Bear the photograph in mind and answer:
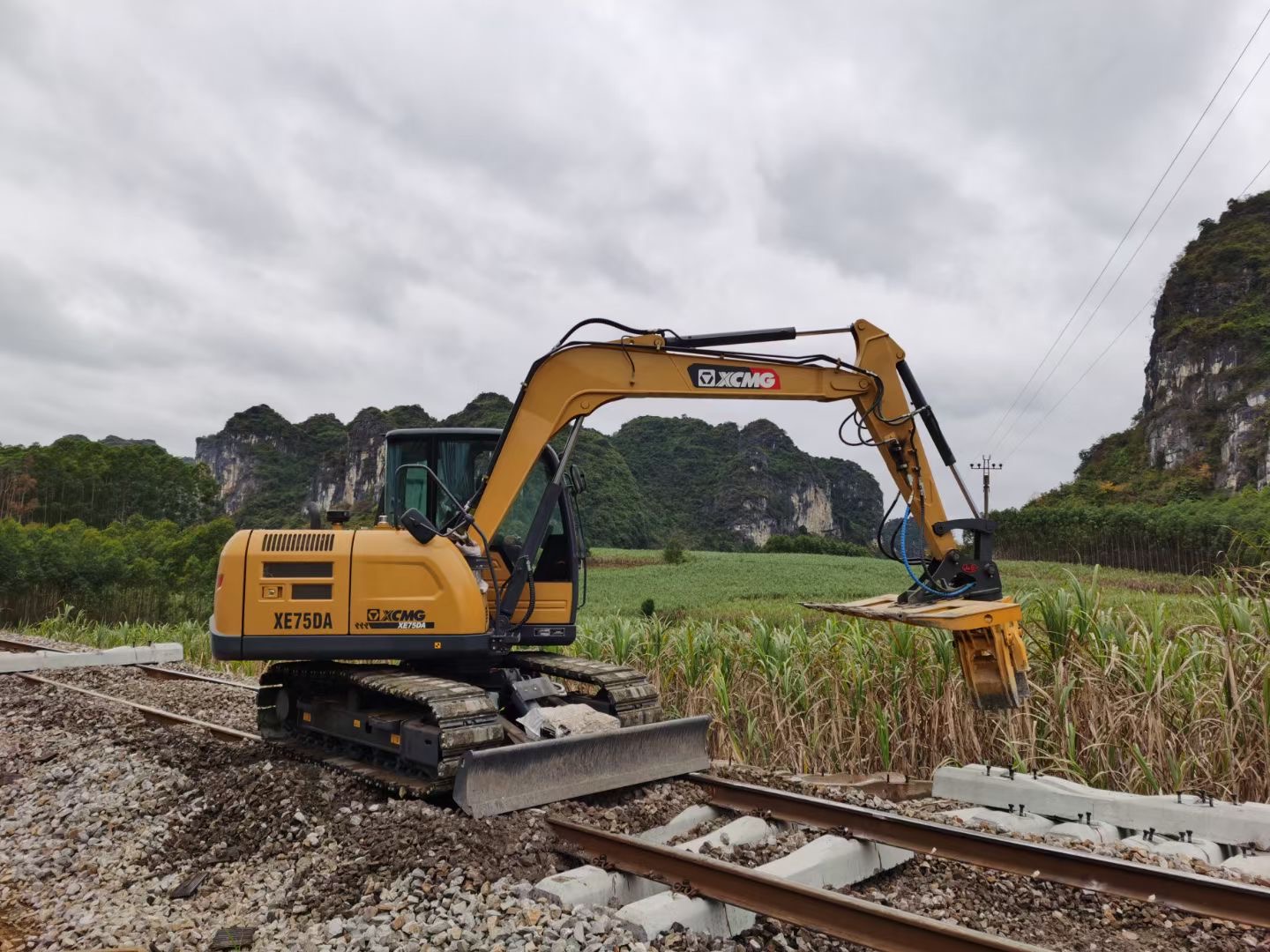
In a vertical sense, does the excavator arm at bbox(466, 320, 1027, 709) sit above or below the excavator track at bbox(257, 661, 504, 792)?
above

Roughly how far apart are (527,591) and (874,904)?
3.76m

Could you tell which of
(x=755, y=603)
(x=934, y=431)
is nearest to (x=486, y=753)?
(x=934, y=431)

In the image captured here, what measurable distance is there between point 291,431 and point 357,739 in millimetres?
96832

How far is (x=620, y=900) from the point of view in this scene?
4.28 m

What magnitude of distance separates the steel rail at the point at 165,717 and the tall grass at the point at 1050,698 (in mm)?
3887

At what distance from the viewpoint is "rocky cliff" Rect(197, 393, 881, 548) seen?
70750 millimetres

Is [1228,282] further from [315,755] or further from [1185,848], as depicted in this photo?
[315,755]

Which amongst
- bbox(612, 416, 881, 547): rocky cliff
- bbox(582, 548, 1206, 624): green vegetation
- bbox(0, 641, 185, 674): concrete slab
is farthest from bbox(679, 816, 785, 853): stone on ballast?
bbox(612, 416, 881, 547): rocky cliff

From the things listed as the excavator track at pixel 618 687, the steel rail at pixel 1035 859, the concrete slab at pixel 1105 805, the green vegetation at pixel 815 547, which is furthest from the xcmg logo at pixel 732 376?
the green vegetation at pixel 815 547

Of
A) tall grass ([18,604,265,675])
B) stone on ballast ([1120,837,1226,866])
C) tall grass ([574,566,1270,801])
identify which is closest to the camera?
stone on ballast ([1120,837,1226,866])

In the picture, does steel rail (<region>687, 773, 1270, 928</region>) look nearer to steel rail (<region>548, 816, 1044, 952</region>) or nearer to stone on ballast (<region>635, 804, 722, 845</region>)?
stone on ballast (<region>635, 804, 722, 845</region>)

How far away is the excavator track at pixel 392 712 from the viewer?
17.9 feet

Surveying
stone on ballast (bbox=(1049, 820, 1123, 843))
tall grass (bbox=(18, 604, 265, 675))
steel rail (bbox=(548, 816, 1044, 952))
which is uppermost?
steel rail (bbox=(548, 816, 1044, 952))

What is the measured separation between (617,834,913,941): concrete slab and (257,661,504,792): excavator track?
1.81 metres
